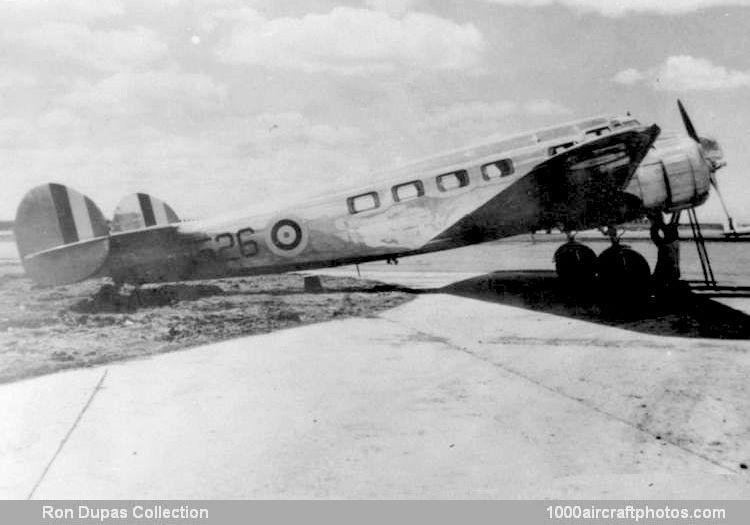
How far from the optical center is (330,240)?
995 centimetres

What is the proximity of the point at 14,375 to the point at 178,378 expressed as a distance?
5.19 ft

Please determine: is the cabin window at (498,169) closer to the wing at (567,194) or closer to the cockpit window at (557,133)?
the wing at (567,194)

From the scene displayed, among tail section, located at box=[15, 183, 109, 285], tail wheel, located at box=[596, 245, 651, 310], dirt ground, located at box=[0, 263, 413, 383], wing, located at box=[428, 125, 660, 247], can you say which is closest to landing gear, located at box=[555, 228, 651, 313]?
tail wheel, located at box=[596, 245, 651, 310]

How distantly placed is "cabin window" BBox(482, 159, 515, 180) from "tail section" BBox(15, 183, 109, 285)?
6808 mm

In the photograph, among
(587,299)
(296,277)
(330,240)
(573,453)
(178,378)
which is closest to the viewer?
(573,453)

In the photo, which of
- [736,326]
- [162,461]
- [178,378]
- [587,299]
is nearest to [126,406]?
[178,378]

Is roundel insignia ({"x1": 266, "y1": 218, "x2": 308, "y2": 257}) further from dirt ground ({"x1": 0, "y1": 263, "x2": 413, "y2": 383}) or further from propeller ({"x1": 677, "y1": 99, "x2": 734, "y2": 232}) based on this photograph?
propeller ({"x1": 677, "y1": 99, "x2": 734, "y2": 232})

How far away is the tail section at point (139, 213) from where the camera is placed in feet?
37.3

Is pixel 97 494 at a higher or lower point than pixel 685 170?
lower

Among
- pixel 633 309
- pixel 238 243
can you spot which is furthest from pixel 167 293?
pixel 633 309

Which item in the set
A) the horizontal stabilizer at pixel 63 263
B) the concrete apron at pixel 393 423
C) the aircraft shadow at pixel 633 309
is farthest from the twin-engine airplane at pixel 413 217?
the concrete apron at pixel 393 423

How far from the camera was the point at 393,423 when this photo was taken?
12.9ft
